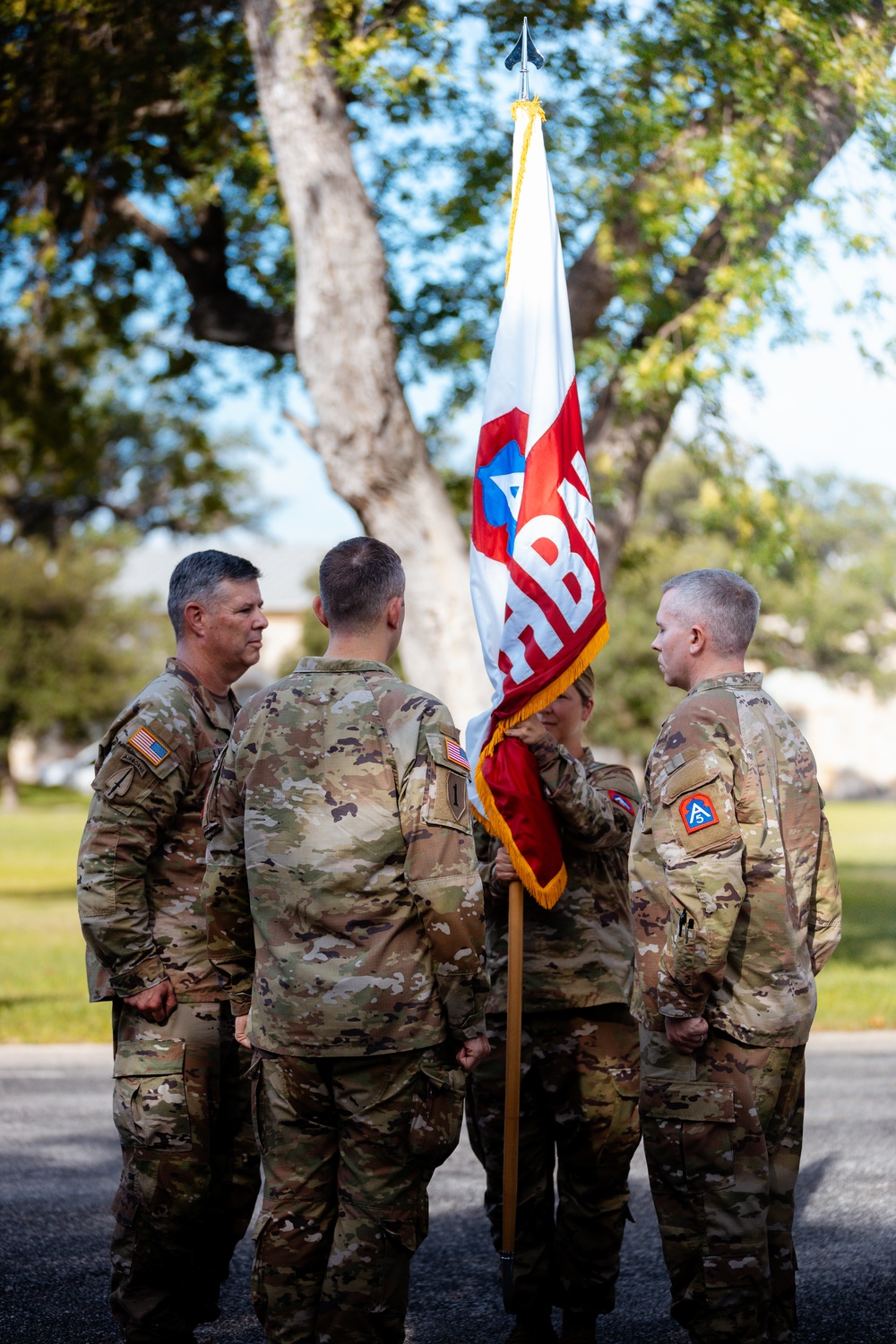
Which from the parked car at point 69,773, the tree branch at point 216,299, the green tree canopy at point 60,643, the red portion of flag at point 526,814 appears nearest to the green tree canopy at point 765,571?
the tree branch at point 216,299

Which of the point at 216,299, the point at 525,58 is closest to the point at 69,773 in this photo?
the point at 216,299

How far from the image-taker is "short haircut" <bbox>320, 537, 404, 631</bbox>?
352 cm

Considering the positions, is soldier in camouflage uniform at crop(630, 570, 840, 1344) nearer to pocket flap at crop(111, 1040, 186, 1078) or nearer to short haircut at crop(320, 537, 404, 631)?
short haircut at crop(320, 537, 404, 631)

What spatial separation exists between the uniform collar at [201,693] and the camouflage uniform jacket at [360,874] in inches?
32.1

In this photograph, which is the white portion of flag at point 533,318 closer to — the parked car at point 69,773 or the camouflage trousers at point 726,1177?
the camouflage trousers at point 726,1177

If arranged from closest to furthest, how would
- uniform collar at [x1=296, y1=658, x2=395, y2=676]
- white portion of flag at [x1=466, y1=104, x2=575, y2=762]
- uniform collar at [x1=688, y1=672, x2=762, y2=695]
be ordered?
uniform collar at [x1=296, y1=658, x2=395, y2=676] < uniform collar at [x1=688, y1=672, x2=762, y2=695] < white portion of flag at [x1=466, y1=104, x2=575, y2=762]

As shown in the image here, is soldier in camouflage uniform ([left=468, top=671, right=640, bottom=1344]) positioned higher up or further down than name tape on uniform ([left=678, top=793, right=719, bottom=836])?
further down

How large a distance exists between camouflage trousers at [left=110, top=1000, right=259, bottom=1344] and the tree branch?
31.5ft

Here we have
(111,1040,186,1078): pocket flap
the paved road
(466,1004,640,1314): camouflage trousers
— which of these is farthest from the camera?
the paved road

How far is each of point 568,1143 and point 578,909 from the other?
74cm

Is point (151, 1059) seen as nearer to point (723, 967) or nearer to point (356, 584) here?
point (356, 584)

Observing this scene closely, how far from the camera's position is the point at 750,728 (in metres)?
3.77

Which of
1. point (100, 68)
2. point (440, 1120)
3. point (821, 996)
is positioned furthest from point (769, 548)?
point (440, 1120)

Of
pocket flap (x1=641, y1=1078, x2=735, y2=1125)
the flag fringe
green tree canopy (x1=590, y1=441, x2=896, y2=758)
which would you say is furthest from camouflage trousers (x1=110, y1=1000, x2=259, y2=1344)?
green tree canopy (x1=590, y1=441, x2=896, y2=758)
